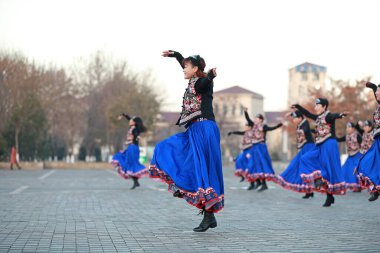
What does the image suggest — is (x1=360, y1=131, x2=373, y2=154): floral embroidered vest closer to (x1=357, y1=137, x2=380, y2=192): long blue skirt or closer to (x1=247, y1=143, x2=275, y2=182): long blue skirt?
(x1=247, y1=143, x2=275, y2=182): long blue skirt

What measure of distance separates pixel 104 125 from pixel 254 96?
71861mm

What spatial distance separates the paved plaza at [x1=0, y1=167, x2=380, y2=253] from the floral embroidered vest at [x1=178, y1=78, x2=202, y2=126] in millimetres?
1392

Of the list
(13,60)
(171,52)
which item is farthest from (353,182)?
(13,60)

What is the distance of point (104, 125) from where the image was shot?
263ft

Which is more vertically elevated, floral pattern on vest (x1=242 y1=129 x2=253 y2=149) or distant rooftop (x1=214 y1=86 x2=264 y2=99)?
distant rooftop (x1=214 y1=86 x2=264 y2=99)

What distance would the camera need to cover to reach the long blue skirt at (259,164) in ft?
77.2

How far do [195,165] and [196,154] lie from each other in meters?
0.17

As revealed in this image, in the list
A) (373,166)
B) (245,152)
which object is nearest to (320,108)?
(373,166)

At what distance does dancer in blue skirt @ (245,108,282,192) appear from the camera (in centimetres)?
2353

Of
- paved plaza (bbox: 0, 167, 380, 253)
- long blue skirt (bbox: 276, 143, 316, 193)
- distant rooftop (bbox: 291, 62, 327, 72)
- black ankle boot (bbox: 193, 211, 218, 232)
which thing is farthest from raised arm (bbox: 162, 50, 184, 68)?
distant rooftop (bbox: 291, 62, 327, 72)

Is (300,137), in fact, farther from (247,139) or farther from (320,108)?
(247,139)

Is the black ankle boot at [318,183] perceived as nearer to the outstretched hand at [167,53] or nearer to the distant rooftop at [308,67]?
the outstretched hand at [167,53]

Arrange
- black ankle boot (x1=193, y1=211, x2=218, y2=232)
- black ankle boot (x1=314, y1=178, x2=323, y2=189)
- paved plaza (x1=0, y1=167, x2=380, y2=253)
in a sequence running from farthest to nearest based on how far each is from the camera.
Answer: black ankle boot (x1=314, y1=178, x2=323, y2=189), black ankle boot (x1=193, y1=211, x2=218, y2=232), paved plaza (x1=0, y1=167, x2=380, y2=253)

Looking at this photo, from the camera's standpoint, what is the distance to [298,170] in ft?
63.2
